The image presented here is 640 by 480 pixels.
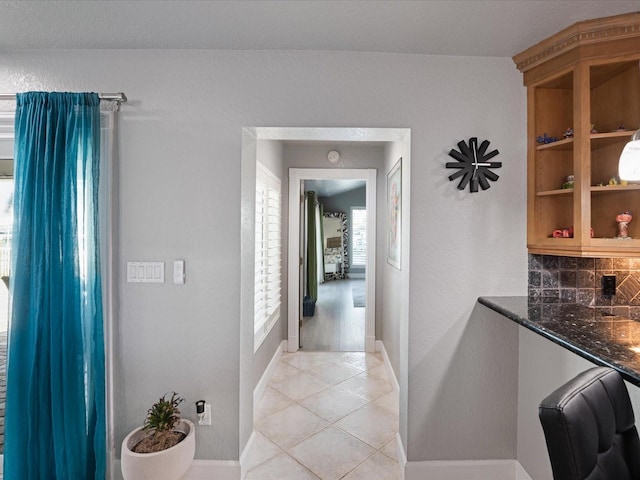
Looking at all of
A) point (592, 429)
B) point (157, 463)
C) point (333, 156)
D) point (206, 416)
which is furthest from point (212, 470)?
point (333, 156)

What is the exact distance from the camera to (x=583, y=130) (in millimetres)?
1614

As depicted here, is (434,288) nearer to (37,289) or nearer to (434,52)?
(434,52)

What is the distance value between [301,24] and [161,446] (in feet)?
7.21

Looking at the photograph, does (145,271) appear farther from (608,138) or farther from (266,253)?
(608,138)

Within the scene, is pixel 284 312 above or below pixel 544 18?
below

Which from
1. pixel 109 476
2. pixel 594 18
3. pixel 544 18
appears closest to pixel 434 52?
pixel 544 18

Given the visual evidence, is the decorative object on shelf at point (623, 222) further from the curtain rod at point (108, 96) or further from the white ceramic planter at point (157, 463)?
the curtain rod at point (108, 96)

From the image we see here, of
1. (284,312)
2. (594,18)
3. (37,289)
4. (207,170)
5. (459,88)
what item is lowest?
(284,312)

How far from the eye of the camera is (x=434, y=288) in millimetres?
1898

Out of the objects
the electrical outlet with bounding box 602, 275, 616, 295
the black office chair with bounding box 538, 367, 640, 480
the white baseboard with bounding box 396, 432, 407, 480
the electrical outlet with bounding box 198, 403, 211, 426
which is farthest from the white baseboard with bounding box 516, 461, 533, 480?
the electrical outlet with bounding box 198, 403, 211, 426

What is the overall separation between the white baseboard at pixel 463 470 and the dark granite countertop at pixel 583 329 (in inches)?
36.7

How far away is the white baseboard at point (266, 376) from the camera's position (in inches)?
109

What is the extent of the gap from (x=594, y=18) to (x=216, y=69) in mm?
1879

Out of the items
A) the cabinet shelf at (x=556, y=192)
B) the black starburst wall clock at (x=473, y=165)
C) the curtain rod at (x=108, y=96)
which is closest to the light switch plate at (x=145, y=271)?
the curtain rod at (x=108, y=96)
